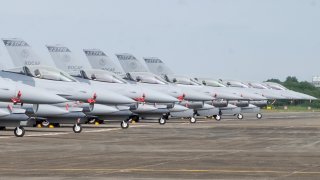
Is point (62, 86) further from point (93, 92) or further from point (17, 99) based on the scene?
point (17, 99)

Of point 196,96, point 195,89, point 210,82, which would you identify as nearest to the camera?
point 196,96

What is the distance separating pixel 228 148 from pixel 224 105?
1470 inches

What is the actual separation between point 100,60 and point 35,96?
2153cm

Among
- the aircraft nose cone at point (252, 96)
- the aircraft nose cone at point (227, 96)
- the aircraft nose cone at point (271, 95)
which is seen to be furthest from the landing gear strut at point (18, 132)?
the aircraft nose cone at point (271, 95)

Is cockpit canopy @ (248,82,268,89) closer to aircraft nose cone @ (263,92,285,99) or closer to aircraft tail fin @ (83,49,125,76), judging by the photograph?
aircraft nose cone @ (263,92,285,99)

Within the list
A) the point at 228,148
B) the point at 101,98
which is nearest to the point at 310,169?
the point at 228,148

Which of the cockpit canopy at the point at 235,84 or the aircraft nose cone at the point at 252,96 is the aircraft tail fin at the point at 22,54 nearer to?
the aircraft nose cone at the point at 252,96

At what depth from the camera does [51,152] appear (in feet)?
72.7

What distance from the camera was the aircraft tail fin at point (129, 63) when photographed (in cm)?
5900

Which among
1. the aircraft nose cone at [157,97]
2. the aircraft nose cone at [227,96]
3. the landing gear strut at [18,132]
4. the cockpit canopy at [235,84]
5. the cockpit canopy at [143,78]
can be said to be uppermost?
the cockpit canopy at [235,84]

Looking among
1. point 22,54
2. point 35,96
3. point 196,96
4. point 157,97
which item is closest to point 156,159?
point 35,96

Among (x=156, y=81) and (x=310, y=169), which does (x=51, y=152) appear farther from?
(x=156, y=81)

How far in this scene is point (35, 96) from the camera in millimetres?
31984

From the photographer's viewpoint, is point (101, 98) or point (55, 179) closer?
point (55, 179)
